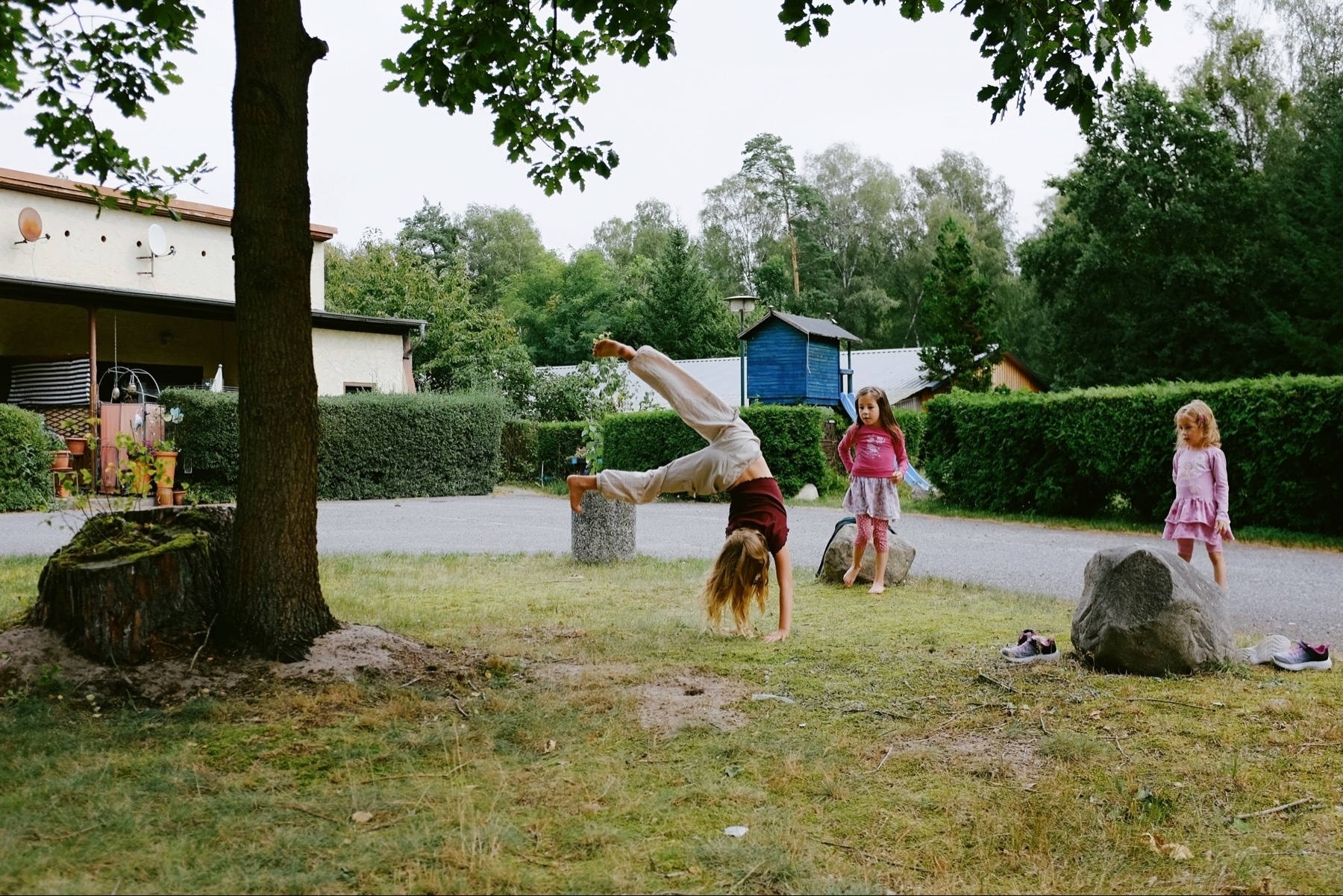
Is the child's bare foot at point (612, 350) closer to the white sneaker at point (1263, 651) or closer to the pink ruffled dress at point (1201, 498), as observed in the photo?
the white sneaker at point (1263, 651)

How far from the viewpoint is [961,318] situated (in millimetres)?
31906

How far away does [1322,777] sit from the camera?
12.4ft

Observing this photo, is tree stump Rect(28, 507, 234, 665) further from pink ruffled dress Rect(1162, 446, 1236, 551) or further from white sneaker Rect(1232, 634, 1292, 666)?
pink ruffled dress Rect(1162, 446, 1236, 551)

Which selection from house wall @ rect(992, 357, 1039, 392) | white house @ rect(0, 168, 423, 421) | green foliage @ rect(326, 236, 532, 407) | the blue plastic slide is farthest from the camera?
house wall @ rect(992, 357, 1039, 392)

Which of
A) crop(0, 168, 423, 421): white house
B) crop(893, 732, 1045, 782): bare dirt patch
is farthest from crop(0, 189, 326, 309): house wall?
crop(893, 732, 1045, 782): bare dirt patch

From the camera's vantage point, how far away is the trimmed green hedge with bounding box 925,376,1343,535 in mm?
13039

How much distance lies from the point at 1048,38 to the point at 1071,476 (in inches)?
479

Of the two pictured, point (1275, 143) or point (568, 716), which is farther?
point (1275, 143)

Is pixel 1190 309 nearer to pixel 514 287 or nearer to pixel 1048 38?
pixel 1048 38

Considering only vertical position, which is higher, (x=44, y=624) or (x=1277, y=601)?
(x=44, y=624)

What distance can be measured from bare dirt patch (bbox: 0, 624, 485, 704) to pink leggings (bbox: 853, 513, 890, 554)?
4.38m

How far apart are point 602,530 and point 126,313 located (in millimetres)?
18822

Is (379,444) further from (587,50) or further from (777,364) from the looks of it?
(587,50)

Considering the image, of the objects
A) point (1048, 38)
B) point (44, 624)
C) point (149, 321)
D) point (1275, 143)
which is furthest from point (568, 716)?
point (1275, 143)
